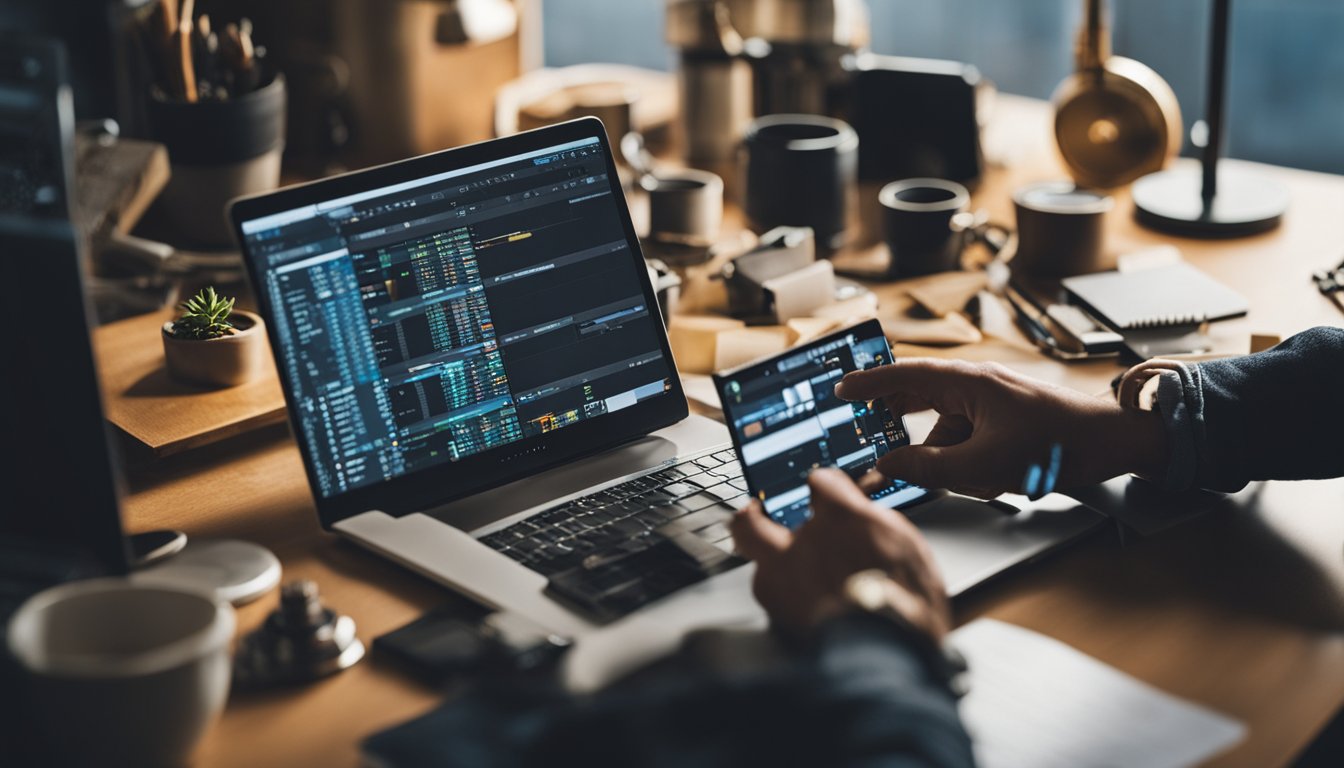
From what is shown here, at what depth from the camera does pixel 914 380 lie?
42.2 inches

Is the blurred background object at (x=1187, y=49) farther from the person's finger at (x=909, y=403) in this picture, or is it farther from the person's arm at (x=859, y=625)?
the person's arm at (x=859, y=625)

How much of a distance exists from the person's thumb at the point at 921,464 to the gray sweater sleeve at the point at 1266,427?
188mm

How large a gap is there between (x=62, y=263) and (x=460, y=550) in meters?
0.35

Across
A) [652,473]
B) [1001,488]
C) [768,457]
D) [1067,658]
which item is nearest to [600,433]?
[652,473]

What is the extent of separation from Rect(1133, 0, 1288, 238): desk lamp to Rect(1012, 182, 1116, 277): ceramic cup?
7.0 inches

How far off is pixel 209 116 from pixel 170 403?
1.39ft

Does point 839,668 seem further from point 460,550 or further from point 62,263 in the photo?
point 62,263

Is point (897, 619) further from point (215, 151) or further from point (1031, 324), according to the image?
point (215, 151)

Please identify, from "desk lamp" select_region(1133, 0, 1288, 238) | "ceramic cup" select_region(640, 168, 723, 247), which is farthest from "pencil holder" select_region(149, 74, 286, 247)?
"desk lamp" select_region(1133, 0, 1288, 238)

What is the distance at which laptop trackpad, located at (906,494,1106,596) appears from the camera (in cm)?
98

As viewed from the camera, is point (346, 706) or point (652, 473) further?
point (652, 473)

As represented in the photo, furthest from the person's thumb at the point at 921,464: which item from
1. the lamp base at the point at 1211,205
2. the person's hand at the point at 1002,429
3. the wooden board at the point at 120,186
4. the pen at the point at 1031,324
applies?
the wooden board at the point at 120,186

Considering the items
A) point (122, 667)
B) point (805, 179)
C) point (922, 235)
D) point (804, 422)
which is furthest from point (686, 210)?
point (122, 667)

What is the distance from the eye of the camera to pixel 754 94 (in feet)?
6.47
